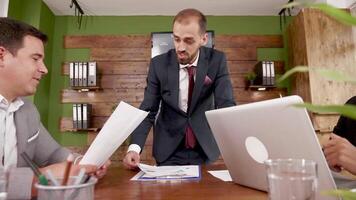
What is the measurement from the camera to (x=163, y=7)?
→ 12.8ft

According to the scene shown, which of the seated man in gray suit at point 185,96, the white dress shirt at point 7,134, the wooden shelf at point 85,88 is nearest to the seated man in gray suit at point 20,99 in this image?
the white dress shirt at point 7,134

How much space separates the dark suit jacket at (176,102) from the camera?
163cm

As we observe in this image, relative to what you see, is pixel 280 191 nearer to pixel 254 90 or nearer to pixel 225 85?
pixel 225 85

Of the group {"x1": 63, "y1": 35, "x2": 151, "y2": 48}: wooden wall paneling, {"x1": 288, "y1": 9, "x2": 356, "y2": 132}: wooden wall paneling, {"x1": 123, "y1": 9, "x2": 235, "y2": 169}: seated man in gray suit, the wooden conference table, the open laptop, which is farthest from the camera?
{"x1": 63, "y1": 35, "x2": 151, "y2": 48}: wooden wall paneling

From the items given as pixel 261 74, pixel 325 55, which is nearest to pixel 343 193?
pixel 325 55

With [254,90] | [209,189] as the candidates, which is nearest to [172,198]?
[209,189]

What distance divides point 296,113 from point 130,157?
945mm

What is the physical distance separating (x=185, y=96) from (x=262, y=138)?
1024mm

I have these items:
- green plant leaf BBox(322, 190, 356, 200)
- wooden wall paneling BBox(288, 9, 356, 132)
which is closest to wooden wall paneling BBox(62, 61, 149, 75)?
wooden wall paneling BBox(288, 9, 356, 132)

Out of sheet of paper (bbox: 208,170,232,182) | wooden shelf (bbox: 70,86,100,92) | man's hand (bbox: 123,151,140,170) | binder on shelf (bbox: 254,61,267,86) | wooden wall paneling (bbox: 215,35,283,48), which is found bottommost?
sheet of paper (bbox: 208,170,232,182)

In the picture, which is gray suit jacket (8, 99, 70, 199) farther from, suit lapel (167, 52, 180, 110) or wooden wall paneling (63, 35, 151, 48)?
wooden wall paneling (63, 35, 151, 48)

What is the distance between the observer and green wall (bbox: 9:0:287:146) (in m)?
3.92

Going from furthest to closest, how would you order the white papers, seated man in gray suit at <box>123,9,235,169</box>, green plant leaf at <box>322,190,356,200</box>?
seated man in gray suit at <box>123,9,235,169</box> → the white papers → green plant leaf at <box>322,190,356,200</box>

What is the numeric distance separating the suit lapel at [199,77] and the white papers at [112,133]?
2.12 ft
